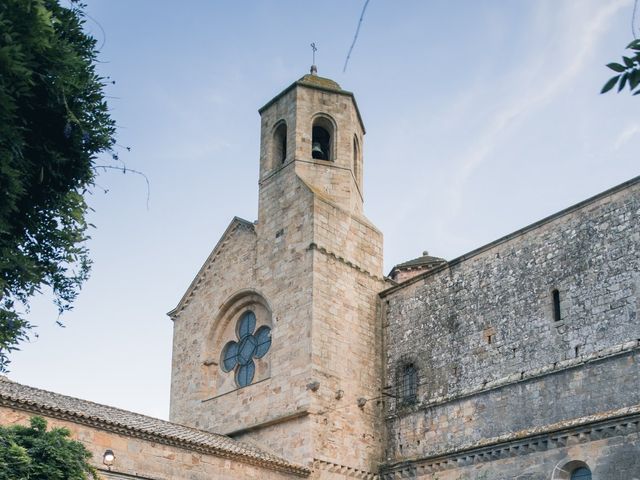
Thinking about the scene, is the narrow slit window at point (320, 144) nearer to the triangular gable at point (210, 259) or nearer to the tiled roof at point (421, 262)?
the triangular gable at point (210, 259)

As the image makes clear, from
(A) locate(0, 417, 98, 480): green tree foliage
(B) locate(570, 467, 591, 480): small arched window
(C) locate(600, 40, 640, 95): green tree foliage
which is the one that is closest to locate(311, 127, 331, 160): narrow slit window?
(B) locate(570, 467, 591, 480): small arched window

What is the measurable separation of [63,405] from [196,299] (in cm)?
771

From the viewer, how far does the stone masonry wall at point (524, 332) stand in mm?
16062

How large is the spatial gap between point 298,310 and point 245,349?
255cm

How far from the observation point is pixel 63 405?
1633 centimetres

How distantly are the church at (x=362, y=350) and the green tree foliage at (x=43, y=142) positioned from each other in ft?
21.1

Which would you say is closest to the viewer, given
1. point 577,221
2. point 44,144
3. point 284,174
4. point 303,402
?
point 44,144

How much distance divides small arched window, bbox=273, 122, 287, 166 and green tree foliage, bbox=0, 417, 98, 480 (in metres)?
12.8

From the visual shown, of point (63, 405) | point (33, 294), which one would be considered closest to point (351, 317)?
point (63, 405)

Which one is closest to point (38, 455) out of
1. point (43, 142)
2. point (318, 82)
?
point (43, 142)

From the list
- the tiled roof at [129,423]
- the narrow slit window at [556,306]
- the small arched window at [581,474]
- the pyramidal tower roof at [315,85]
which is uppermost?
the pyramidal tower roof at [315,85]

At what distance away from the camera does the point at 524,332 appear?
691 inches

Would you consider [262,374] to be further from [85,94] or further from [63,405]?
[85,94]

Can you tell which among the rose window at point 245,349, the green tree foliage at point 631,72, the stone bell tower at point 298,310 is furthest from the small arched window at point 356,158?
the green tree foliage at point 631,72
